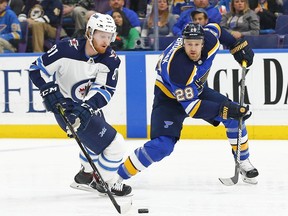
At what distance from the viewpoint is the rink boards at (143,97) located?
7840 mm

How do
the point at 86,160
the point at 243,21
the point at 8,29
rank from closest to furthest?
the point at 86,160 → the point at 243,21 → the point at 8,29

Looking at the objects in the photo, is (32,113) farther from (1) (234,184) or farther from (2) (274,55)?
(1) (234,184)

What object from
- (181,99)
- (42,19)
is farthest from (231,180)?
(42,19)

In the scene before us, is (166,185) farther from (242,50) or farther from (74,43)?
(74,43)

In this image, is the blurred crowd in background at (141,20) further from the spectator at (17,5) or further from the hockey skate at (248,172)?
the hockey skate at (248,172)

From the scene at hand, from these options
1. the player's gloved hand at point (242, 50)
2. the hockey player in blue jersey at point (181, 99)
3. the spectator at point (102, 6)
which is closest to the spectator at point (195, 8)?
the spectator at point (102, 6)

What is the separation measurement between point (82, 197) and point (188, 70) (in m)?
0.98

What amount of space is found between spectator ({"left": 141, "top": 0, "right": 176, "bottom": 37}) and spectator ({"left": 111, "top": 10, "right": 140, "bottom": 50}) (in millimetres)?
96

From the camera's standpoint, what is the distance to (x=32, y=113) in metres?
8.34

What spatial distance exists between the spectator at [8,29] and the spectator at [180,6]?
4.98 feet

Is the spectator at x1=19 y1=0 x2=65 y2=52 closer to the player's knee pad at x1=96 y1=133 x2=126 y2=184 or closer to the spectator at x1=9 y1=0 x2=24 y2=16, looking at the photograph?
the spectator at x1=9 y1=0 x2=24 y2=16

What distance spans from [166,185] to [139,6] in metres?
3.23

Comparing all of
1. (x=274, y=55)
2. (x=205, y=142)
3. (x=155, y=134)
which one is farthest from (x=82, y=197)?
(x=274, y=55)

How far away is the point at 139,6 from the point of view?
8.52 metres
